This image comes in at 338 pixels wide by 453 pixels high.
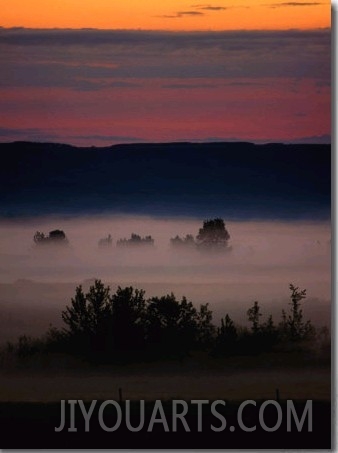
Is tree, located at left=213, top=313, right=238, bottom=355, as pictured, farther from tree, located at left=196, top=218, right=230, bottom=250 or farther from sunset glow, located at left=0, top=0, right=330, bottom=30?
sunset glow, located at left=0, top=0, right=330, bottom=30

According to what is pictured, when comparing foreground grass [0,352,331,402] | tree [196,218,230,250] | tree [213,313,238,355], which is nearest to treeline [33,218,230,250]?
tree [196,218,230,250]

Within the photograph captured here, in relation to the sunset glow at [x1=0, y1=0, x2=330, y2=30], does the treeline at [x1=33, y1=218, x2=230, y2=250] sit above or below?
below

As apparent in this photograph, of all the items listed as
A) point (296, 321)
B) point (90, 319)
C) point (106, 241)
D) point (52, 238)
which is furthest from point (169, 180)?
point (296, 321)

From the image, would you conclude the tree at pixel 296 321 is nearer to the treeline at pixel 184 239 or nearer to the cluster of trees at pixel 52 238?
the treeline at pixel 184 239

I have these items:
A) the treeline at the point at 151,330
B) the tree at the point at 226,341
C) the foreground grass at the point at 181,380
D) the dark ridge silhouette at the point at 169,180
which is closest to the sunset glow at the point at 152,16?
the dark ridge silhouette at the point at 169,180

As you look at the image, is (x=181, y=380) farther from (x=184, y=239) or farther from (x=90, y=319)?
(x=184, y=239)
